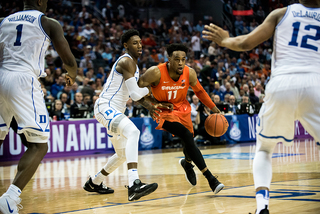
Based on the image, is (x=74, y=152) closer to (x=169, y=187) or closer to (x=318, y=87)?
(x=169, y=187)

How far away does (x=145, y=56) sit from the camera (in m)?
17.0

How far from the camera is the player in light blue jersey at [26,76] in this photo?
361 cm

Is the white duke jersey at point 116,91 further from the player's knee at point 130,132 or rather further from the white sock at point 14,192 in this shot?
the white sock at point 14,192

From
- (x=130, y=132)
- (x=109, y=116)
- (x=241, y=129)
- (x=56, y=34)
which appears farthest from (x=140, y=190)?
(x=241, y=129)

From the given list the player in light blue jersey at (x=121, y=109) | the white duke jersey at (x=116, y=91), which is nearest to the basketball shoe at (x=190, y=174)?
the player in light blue jersey at (x=121, y=109)

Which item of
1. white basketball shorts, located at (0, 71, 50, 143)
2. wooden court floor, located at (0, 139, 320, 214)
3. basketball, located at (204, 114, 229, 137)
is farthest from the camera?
basketball, located at (204, 114, 229, 137)

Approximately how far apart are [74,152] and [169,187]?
591 centimetres

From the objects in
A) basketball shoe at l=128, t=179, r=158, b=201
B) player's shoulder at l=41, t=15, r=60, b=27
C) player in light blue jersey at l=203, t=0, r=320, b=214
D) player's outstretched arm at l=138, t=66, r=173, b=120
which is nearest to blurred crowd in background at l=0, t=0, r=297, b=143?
player's outstretched arm at l=138, t=66, r=173, b=120

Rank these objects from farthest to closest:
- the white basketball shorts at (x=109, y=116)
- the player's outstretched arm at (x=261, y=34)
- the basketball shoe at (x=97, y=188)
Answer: the basketball shoe at (x=97, y=188) < the white basketball shorts at (x=109, y=116) < the player's outstretched arm at (x=261, y=34)

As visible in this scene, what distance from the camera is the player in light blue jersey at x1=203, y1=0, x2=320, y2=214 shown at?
121 inches

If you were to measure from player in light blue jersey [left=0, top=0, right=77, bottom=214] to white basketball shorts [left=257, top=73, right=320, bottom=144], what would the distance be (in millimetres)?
1991

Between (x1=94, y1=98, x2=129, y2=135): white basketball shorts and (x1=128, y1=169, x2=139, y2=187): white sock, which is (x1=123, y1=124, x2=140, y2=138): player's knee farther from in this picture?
(x1=128, y1=169, x2=139, y2=187): white sock

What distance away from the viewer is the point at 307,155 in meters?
9.08

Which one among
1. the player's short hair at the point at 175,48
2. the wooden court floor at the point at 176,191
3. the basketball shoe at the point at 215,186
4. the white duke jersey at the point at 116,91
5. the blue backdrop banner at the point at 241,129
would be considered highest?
the player's short hair at the point at 175,48
